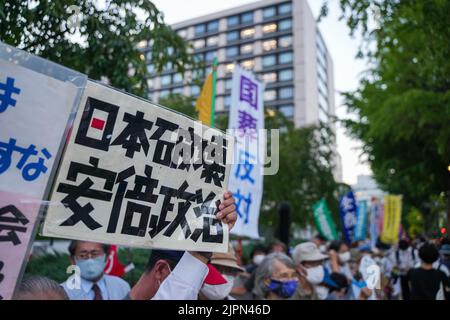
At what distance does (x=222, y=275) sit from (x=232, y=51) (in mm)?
47826

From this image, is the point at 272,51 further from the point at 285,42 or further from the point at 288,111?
the point at 288,111

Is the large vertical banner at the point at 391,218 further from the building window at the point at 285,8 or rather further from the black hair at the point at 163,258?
the building window at the point at 285,8

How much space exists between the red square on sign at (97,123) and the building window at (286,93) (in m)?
43.1

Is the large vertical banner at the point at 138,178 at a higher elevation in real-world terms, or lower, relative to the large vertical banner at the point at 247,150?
lower

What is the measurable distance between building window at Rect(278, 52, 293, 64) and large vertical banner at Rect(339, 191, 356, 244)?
3647 centimetres

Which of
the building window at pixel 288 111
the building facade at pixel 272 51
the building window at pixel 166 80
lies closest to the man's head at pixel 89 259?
the building facade at pixel 272 51

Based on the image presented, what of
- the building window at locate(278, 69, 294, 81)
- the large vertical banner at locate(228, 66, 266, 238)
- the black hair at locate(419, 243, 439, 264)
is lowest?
the black hair at locate(419, 243, 439, 264)

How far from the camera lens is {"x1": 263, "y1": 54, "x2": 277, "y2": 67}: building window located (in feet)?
148

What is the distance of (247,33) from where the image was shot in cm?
4722

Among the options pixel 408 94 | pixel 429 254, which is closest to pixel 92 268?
pixel 429 254

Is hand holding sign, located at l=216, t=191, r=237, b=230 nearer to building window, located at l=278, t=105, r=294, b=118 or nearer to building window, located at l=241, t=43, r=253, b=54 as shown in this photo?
building window, located at l=278, t=105, r=294, b=118

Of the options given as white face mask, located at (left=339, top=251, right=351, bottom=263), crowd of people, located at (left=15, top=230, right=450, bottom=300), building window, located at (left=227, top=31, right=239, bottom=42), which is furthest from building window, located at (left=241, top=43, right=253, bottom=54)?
crowd of people, located at (left=15, top=230, right=450, bottom=300)

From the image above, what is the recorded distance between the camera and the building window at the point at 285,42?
44.0 meters

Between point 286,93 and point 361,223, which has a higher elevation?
point 286,93
